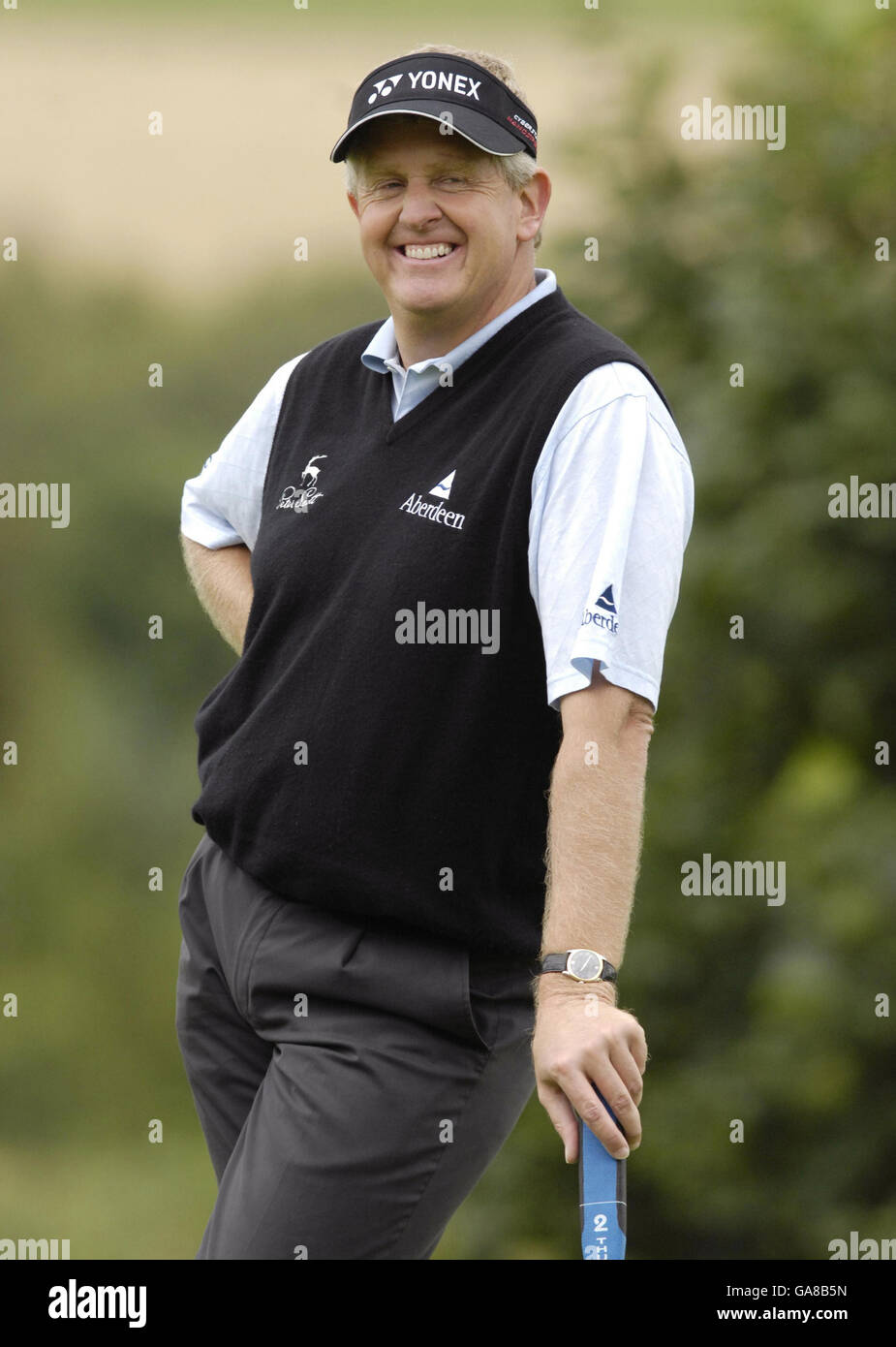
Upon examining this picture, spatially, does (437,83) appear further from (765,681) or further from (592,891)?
(765,681)

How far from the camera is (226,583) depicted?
2738 mm

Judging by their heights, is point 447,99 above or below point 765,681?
above

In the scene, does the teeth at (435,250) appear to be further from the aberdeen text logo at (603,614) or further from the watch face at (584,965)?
the watch face at (584,965)

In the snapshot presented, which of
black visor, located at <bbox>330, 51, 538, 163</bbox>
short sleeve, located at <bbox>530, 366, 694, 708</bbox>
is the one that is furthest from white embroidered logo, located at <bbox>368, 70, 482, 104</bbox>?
short sleeve, located at <bbox>530, 366, 694, 708</bbox>

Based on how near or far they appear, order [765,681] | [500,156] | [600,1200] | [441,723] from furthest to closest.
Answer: [765,681] → [500,156] → [441,723] → [600,1200]

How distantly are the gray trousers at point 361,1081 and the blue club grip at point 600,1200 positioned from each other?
26cm

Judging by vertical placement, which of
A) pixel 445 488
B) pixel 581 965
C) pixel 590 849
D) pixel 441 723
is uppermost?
pixel 445 488

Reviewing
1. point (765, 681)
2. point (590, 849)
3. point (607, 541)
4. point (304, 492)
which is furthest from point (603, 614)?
point (765, 681)

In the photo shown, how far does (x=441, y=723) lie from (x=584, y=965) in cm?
35

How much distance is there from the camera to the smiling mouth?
2299 mm

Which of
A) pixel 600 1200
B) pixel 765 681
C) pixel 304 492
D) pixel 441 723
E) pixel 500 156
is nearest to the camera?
pixel 600 1200

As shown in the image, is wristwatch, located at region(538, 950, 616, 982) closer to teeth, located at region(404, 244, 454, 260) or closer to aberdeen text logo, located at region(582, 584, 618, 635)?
aberdeen text logo, located at region(582, 584, 618, 635)

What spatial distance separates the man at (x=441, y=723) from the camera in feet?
6.75

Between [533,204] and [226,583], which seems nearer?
[533,204]
